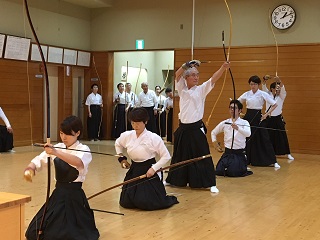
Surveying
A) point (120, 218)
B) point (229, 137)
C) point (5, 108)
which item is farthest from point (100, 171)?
point (5, 108)

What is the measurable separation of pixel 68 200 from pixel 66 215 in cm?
10

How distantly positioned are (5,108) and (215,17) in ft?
14.5

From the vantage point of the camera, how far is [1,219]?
2156 millimetres

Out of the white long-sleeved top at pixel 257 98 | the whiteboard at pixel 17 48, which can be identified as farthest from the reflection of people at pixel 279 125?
the whiteboard at pixel 17 48

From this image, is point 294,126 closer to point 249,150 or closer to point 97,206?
point 249,150

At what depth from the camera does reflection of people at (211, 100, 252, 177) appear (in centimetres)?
555

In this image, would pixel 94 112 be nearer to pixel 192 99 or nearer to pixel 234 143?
pixel 234 143

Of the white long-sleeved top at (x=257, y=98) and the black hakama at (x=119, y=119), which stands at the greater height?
the white long-sleeved top at (x=257, y=98)

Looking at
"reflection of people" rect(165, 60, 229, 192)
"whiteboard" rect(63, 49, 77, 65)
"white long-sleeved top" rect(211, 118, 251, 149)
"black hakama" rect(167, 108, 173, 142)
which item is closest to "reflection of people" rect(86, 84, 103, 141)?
"whiteboard" rect(63, 49, 77, 65)

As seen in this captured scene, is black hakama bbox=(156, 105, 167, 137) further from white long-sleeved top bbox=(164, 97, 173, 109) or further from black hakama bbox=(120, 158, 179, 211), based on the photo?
black hakama bbox=(120, 158, 179, 211)

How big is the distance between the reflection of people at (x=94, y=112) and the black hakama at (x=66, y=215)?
7138mm

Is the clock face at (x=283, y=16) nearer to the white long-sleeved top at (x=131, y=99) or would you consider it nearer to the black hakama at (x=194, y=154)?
the white long-sleeved top at (x=131, y=99)

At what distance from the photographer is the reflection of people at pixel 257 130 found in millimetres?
6535

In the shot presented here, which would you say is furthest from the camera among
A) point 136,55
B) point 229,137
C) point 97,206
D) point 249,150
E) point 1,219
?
point 136,55
